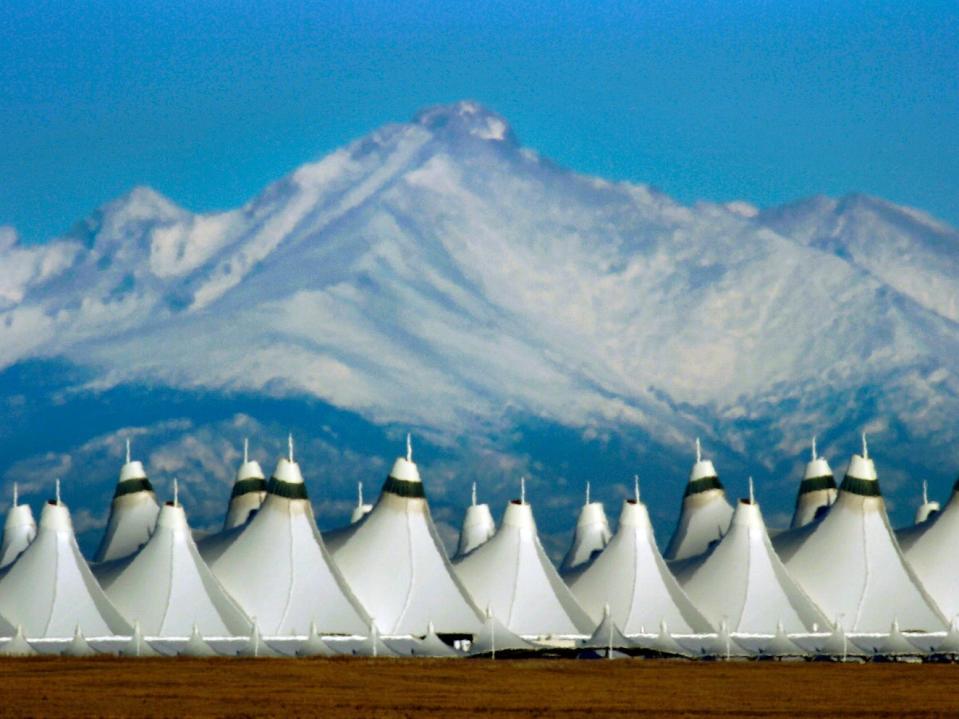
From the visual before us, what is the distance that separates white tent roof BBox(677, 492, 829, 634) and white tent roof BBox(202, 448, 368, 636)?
12.9 metres

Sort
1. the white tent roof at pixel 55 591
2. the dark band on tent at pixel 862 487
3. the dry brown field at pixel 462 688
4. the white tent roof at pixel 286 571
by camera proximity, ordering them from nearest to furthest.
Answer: the dry brown field at pixel 462 688, the white tent roof at pixel 55 591, the white tent roof at pixel 286 571, the dark band on tent at pixel 862 487

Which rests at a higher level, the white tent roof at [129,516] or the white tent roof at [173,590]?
the white tent roof at [129,516]

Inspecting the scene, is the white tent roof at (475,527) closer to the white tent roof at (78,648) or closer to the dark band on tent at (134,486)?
the dark band on tent at (134,486)

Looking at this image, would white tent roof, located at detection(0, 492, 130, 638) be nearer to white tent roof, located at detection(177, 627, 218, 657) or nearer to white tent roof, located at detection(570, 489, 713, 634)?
white tent roof, located at detection(177, 627, 218, 657)

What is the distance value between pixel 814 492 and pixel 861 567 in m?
13.7

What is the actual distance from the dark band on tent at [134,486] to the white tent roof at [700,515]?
1945cm

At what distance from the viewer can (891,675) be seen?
58.2 m

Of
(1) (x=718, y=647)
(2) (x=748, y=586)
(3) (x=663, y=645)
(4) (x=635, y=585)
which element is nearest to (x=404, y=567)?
(4) (x=635, y=585)

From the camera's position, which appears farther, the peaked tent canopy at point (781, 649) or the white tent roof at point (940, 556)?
the white tent roof at point (940, 556)

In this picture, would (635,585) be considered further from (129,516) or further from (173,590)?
(129,516)

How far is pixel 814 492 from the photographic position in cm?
8875

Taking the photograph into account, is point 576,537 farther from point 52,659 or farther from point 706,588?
point 52,659

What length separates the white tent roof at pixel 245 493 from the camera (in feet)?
278

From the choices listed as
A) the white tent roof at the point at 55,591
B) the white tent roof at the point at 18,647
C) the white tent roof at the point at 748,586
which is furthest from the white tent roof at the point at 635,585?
the white tent roof at the point at 18,647
